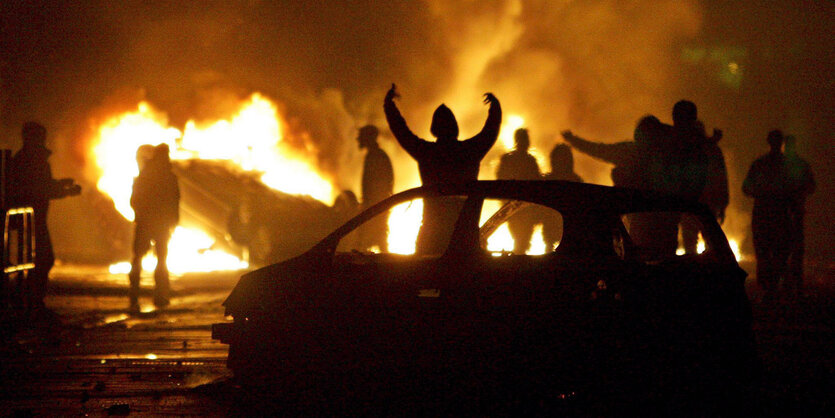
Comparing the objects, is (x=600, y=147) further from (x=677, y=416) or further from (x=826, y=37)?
(x=826, y=37)

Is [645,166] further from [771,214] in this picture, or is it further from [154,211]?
[154,211]

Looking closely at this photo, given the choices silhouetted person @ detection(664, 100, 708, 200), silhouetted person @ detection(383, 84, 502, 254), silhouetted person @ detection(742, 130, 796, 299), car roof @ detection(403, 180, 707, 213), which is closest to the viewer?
car roof @ detection(403, 180, 707, 213)

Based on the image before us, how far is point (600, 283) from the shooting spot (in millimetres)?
4688

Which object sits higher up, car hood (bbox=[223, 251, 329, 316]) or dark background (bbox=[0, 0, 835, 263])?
dark background (bbox=[0, 0, 835, 263])

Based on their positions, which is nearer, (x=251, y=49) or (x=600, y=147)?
(x=600, y=147)

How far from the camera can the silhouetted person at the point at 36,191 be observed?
34.1 feet

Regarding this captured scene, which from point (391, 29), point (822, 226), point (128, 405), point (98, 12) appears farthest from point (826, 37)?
point (128, 405)

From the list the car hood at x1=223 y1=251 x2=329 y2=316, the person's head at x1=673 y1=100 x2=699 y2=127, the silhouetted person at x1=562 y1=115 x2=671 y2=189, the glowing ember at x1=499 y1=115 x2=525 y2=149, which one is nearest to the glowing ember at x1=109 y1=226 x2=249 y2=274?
the glowing ember at x1=499 y1=115 x2=525 y2=149

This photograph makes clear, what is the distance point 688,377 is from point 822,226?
19.9 metres

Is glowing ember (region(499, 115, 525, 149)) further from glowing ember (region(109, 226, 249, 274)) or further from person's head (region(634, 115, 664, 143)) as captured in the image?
person's head (region(634, 115, 664, 143))

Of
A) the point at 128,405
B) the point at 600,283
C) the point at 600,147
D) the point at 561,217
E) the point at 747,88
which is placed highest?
the point at 747,88

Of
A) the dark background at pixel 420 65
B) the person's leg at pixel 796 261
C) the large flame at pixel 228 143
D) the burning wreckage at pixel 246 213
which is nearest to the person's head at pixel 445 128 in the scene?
the person's leg at pixel 796 261

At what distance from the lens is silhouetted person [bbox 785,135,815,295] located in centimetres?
1136

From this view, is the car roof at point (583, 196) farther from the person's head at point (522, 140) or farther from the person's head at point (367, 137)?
the person's head at point (522, 140)
